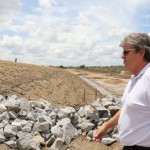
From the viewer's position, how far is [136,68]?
11.1 ft

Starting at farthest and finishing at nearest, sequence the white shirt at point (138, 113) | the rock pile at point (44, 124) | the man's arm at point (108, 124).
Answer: the rock pile at point (44, 124) < the man's arm at point (108, 124) < the white shirt at point (138, 113)

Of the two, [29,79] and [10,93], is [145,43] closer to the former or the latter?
[10,93]

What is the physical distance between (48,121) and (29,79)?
687 cm

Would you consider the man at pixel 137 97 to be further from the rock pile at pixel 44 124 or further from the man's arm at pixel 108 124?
the rock pile at pixel 44 124

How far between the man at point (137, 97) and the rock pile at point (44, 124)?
521cm

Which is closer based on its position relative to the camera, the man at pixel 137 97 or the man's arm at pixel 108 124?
the man at pixel 137 97

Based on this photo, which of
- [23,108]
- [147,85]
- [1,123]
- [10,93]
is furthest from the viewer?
[10,93]

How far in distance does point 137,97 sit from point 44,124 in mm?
6002

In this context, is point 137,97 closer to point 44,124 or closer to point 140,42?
point 140,42

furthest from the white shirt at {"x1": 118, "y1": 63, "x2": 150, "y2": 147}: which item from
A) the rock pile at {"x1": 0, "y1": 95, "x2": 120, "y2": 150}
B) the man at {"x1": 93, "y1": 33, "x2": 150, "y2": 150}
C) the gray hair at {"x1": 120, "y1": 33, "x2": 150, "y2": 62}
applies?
the rock pile at {"x1": 0, "y1": 95, "x2": 120, "y2": 150}

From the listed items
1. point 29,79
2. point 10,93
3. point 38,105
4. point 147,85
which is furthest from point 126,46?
point 29,79

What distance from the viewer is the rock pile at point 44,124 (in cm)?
850

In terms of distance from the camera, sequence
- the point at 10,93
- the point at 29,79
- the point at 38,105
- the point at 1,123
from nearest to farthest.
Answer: the point at 1,123
the point at 38,105
the point at 10,93
the point at 29,79

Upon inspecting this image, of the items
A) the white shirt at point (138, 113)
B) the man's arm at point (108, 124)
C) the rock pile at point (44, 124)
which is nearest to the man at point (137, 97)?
the white shirt at point (138, 113)
